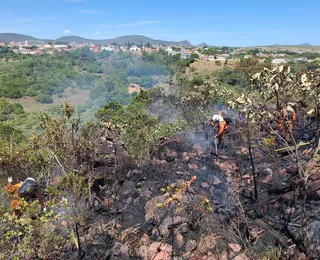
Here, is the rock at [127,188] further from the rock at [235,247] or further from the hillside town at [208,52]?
the hillside town at [208,52]

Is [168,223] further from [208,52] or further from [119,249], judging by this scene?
[208,52]

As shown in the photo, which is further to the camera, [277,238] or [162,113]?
Result: [162,113]

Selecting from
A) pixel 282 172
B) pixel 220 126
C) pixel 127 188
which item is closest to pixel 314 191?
pixel 282 172

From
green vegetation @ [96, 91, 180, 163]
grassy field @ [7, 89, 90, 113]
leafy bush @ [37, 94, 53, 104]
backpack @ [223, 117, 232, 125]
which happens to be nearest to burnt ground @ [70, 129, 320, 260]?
green vegetation @ [96, 91, 180, 163]

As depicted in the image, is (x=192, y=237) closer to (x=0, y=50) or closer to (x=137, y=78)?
(x=137, y=78)

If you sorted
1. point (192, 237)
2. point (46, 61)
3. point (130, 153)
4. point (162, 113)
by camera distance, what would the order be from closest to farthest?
point (192, 237) < point (130, 153) < point (162, 113) < point (46, 61)

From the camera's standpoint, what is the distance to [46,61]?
220 ft

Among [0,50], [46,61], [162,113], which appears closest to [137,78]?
[46,61]

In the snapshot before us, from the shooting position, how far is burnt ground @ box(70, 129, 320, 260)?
4387mm

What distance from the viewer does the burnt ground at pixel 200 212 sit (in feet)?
14.4

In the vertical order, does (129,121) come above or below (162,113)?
above

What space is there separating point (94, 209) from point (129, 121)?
3981 mm

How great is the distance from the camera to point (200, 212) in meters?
5.05

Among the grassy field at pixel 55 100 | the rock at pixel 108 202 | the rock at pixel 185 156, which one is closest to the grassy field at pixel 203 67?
the grassy field at pixel 55 100
